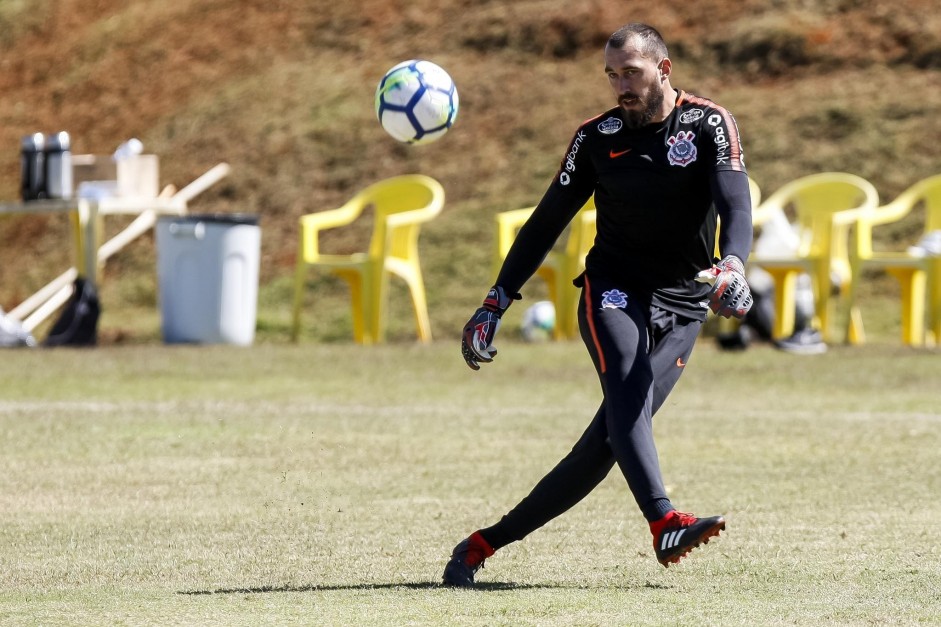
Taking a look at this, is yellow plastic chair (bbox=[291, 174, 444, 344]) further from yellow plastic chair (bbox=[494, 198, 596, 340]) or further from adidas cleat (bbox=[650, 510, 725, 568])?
adidas cleat (bbox=[650, 510, 725, 568])

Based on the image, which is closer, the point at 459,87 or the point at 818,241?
the point at 818,241

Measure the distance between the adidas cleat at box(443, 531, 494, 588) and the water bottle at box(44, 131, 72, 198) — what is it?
1382 cm

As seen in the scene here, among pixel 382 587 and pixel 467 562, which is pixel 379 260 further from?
pixel 382 587

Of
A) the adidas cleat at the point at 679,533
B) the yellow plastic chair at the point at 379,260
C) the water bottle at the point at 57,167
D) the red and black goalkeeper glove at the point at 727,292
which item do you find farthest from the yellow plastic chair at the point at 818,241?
the adidas cleat at the point at 679,533

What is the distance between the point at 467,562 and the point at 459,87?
2214 cm

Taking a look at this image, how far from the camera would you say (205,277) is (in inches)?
707

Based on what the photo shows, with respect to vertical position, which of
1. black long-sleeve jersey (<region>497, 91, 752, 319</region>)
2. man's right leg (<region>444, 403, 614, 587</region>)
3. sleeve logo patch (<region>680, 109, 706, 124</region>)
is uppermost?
sleeve logo patch (<region>680, 109, 706, 124</region>)

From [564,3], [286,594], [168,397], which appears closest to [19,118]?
[564,3]

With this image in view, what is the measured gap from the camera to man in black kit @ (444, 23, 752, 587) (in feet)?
19.4

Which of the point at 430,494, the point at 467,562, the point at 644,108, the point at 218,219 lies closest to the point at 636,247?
the point at 644,108

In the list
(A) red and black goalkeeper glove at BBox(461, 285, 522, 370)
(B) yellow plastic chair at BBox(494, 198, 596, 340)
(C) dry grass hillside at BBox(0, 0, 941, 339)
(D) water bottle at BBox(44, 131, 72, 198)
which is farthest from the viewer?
(C) dry grass hillside at BBox(0, 0, 941, 339)

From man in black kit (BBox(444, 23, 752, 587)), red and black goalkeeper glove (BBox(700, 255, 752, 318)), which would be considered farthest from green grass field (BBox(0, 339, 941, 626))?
red and black goalkeeper glove (BBox(700, 255, 752, 318))

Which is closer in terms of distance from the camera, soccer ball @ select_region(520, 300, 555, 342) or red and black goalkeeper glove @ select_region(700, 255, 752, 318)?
red and black goalkeeper glove @ select_region(700, 255, 752, 318)

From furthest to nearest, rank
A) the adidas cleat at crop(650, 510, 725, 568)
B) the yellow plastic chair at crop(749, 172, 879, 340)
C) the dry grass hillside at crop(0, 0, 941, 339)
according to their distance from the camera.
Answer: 1. the dry grass hillside at crop(0, 0, 941, 339)
2. the yellow plastic chair at crop(749, 172, 879, 340)
3. the adidas cleat at crop(650, 510, 725, 568)
